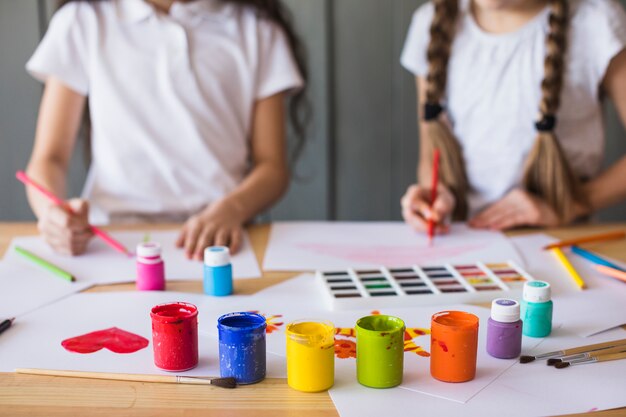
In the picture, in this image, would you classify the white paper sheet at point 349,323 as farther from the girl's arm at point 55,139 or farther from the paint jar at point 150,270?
the girl's arm at point 55,139

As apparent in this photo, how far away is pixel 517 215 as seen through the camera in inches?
51.8

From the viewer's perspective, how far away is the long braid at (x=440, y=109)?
1.50m

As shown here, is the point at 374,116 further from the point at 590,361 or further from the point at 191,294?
the point at 590,361

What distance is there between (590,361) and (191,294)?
514 millimetres

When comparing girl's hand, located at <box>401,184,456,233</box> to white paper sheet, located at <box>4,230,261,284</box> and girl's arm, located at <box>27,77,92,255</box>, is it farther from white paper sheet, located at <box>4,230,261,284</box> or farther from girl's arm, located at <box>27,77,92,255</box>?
girl's arm, located at <box>27,77,92,255</box>

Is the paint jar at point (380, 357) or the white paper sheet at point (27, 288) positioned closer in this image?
the paint jar at point (380, 357)

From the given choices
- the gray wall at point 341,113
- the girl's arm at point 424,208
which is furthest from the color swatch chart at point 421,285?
the gray wall at point 341,113

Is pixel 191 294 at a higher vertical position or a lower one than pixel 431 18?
lower

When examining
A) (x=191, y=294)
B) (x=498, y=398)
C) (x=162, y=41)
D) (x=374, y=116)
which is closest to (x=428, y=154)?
(x=374, y=116)

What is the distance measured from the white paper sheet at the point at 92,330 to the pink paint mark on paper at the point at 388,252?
279 millimetres

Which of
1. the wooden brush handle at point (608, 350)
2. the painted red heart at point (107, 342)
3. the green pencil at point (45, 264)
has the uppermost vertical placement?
the painted red heart at point (107, 342)

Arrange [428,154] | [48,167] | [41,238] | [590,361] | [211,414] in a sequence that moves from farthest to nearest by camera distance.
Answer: [428,154]
[48,167]
[41,238]
[590,361]
[211,414]

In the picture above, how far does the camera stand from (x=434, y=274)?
1024 millimetres

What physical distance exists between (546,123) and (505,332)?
0.76 meters
